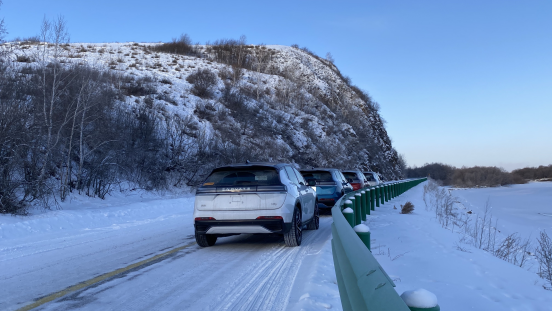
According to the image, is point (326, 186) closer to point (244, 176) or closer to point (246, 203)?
point (244, 176)

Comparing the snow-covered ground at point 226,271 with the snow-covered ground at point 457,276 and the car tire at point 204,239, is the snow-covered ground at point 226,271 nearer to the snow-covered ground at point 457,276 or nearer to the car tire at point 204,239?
the snow-covered ground at point 457,276

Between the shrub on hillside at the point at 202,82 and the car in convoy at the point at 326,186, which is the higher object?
the shrub on hillside at the point at 202,82

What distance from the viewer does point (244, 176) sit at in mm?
7707

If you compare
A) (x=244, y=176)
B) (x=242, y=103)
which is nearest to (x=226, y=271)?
(x=244, y=176)

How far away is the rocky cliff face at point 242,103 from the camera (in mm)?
27859

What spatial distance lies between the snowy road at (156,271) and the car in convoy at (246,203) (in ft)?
1.56

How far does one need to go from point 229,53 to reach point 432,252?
212 ft

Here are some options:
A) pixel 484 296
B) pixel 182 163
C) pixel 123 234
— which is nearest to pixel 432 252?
pixel 484 296

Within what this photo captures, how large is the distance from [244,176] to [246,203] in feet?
2.07

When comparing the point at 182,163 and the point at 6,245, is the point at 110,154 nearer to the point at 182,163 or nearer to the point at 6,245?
the point at 182,163

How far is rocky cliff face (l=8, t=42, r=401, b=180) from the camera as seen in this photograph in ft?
91.4

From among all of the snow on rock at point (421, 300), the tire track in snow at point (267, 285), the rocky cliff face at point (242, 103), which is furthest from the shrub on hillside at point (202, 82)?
the snow on rock at point (421, 300)

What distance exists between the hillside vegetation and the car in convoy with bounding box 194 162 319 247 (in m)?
6.93

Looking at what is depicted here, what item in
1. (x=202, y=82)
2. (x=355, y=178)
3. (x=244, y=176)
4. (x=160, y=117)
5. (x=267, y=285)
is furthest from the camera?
(x=202, y=82)
